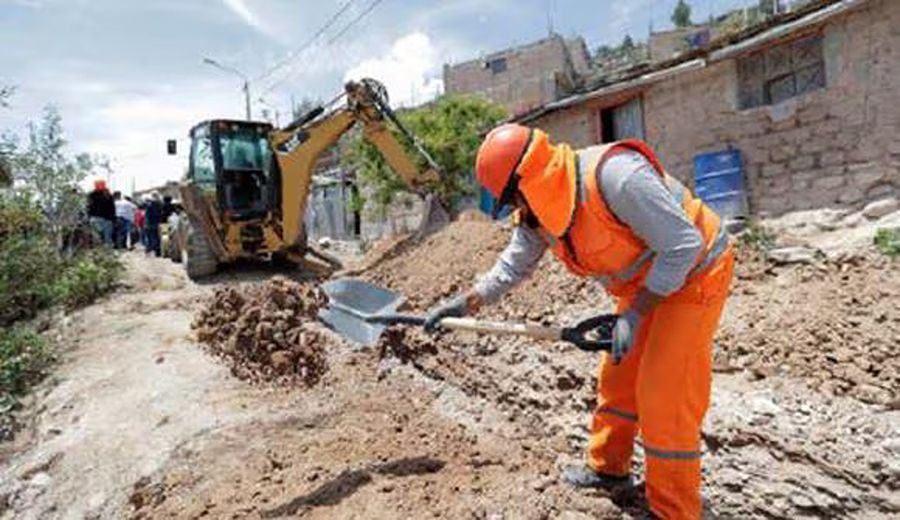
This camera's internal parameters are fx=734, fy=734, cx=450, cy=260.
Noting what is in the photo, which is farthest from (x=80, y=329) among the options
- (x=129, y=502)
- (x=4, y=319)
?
(x=129, y=502)

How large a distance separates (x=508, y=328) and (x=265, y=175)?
7.78 metres

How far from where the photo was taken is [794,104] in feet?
29.4

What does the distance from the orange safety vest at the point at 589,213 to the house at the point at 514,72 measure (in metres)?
25.9

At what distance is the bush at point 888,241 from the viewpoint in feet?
23.0

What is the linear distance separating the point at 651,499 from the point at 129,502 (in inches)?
106

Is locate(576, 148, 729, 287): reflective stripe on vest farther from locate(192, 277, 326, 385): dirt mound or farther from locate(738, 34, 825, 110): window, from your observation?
locate(738, 34, 825, 110): window

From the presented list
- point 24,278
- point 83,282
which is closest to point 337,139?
point 83,282

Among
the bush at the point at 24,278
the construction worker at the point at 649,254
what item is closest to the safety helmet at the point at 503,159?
the construction worker at the point at 649,254

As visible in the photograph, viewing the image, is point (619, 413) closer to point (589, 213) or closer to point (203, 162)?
point (589, 213)

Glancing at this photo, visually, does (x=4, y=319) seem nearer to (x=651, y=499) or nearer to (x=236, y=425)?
(x=236, y=425)

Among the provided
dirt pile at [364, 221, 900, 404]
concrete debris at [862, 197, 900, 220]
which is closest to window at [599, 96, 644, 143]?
dirt pile at [364, 221, 900, 404]

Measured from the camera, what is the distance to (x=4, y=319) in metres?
8.16

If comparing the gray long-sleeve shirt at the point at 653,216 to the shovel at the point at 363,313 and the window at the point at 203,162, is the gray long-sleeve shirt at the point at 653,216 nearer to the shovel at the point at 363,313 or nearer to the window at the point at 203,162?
the shovel at the point at 363,313

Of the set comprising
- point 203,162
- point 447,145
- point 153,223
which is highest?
point 447,145
